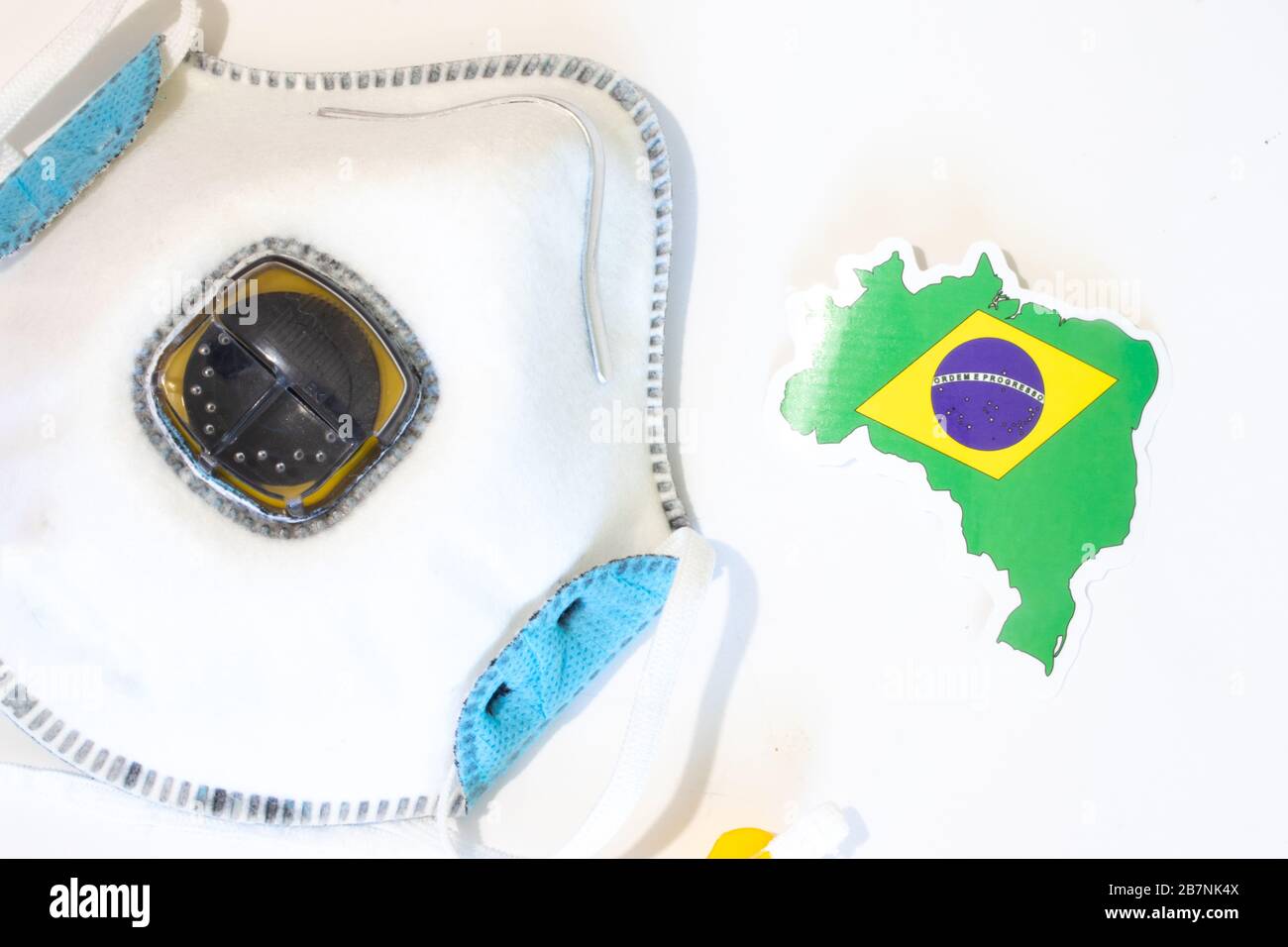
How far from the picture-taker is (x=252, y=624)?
554 millimetres

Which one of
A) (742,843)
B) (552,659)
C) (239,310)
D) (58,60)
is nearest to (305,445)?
(239,310)

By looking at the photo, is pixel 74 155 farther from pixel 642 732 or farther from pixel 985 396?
pixel 985 396

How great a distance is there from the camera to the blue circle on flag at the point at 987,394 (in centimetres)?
71

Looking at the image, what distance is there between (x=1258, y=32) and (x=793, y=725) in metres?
0.61

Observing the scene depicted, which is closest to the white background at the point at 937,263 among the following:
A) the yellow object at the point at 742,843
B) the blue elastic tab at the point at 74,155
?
the yellow object at the point at 742,843

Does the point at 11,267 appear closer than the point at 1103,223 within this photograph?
Result: Yes

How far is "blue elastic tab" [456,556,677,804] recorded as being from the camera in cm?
60

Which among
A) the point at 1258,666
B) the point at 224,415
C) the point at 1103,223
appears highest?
the point at 1103,223

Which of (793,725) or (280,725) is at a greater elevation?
(793,725)

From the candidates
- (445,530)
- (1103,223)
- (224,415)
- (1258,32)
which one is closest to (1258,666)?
(1103,223)

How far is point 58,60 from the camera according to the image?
62 cm

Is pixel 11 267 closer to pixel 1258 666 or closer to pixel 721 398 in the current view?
pixel 721 398

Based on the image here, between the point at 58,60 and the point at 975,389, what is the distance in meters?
0.63

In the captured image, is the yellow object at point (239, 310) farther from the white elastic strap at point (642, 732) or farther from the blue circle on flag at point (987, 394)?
the blue circle on flag at point (987, 394)
